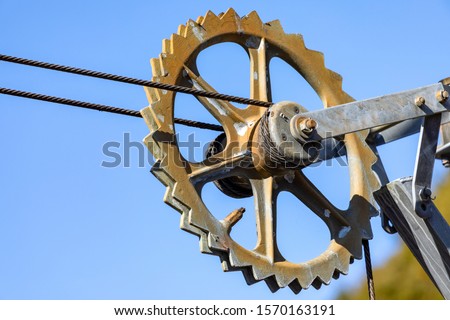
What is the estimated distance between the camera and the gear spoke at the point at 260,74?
10477 millimetres

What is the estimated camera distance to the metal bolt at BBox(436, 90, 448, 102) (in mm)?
9961

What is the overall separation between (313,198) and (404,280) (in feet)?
49.1

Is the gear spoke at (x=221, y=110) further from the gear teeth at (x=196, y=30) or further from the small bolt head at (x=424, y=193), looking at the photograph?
the small bolt head at (x=424, y=193)

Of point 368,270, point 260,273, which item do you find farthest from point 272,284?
point 368,270

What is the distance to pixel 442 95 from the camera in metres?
9.96

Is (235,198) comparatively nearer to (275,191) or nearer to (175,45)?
(275,191)

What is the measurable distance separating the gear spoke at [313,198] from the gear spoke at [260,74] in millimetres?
693

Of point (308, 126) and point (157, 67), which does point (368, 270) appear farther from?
point (157, 67)

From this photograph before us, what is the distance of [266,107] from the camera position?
10.3 meters

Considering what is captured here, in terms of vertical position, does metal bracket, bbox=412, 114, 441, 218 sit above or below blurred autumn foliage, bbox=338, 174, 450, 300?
below

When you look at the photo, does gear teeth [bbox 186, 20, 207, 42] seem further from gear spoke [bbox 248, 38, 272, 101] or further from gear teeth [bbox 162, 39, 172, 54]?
gear spoke [bbox 248, 38, 272, 101]

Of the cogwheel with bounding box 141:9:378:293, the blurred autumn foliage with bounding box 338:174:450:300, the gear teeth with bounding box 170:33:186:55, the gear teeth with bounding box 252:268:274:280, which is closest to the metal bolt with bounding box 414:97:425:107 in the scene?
the cogwheel with bounding box 141:9:378:293

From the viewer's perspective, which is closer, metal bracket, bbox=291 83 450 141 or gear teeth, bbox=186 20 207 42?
metal bracket, bbox=291 83 450 141

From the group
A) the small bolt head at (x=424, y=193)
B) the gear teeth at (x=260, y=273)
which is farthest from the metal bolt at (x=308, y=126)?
the gear teeth at (x=260, y=273)
